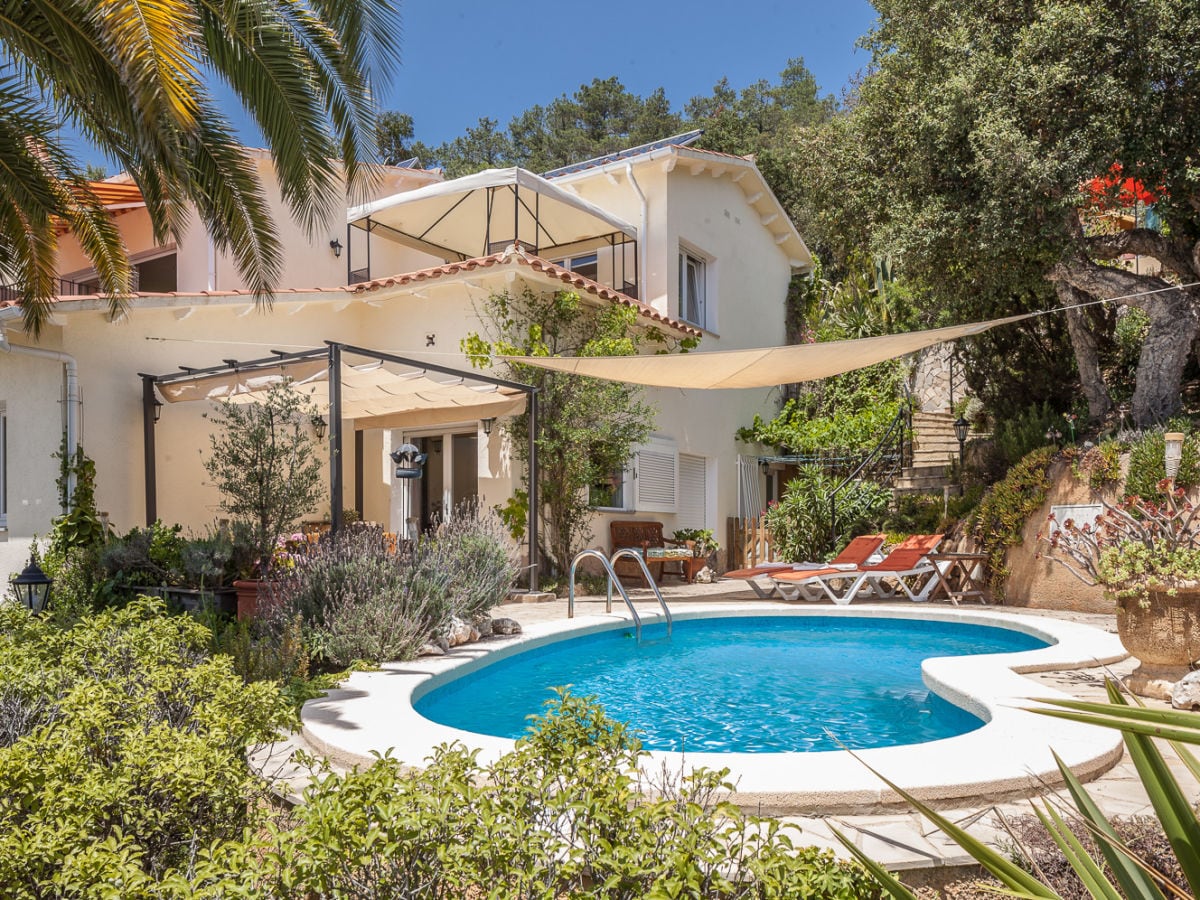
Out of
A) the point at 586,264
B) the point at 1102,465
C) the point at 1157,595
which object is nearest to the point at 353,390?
the point at 586,264

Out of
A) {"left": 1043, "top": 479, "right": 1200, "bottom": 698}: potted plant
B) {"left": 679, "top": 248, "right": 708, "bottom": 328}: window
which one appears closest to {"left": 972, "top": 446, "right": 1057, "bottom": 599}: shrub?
{"left": 1043, "top": 479, "right": 1200, "bottom": 698}: potted plant

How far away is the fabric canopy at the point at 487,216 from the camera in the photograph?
1316 centimetres

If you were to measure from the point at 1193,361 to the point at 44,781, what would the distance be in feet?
48.9

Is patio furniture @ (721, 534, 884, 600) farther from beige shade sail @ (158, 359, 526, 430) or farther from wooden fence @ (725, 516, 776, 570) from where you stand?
beige shade sail @ (158, 359, 526, 430)

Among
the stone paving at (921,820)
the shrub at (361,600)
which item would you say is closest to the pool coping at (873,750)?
the stone paving at (921,820)

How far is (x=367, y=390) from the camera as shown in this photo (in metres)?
11.0

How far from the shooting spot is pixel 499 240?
16.2 m

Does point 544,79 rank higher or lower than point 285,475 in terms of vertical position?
higher

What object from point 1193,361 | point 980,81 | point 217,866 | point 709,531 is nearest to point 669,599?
point 709,531

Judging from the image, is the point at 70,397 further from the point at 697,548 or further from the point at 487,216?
the point at 697,548

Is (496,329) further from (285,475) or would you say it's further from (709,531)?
(709,531)

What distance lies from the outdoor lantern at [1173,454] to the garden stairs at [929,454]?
15.2 feet

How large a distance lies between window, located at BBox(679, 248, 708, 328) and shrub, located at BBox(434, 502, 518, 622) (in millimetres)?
8426

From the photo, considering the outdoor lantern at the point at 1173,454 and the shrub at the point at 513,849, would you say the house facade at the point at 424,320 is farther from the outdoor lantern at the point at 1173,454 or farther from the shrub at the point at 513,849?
the outdoor lantern at the point at 1173,454
